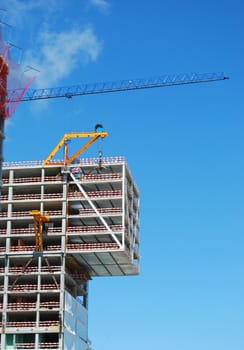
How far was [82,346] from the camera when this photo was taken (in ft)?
561

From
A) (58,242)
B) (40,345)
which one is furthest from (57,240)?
(40,345)

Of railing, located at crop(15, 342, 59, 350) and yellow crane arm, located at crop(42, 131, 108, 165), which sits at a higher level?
yellow crane arm, located at crop(42, 131, 108, 165)

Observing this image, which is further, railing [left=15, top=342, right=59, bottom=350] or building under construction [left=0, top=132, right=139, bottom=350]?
building under construction [left=0, top=132, right=139, bottom=350]

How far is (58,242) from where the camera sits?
168 m

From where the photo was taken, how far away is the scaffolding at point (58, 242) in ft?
529

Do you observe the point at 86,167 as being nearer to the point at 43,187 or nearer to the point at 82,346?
the point at 43,187

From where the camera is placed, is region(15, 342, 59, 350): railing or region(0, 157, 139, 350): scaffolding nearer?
region(15, 342, 59, 350): railing

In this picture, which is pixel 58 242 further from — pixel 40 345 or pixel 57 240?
pixel 40 345

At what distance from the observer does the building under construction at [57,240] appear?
161250mm

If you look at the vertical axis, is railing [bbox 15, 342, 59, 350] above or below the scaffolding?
below

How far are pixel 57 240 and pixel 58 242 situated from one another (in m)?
0.57

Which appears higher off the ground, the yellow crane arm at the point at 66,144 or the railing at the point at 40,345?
the yellow crane arm at the point at 66,144

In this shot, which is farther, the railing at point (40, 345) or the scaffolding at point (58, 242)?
the scaffolding at point (58, 242)

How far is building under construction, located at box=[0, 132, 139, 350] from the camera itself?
161250 millimetres
